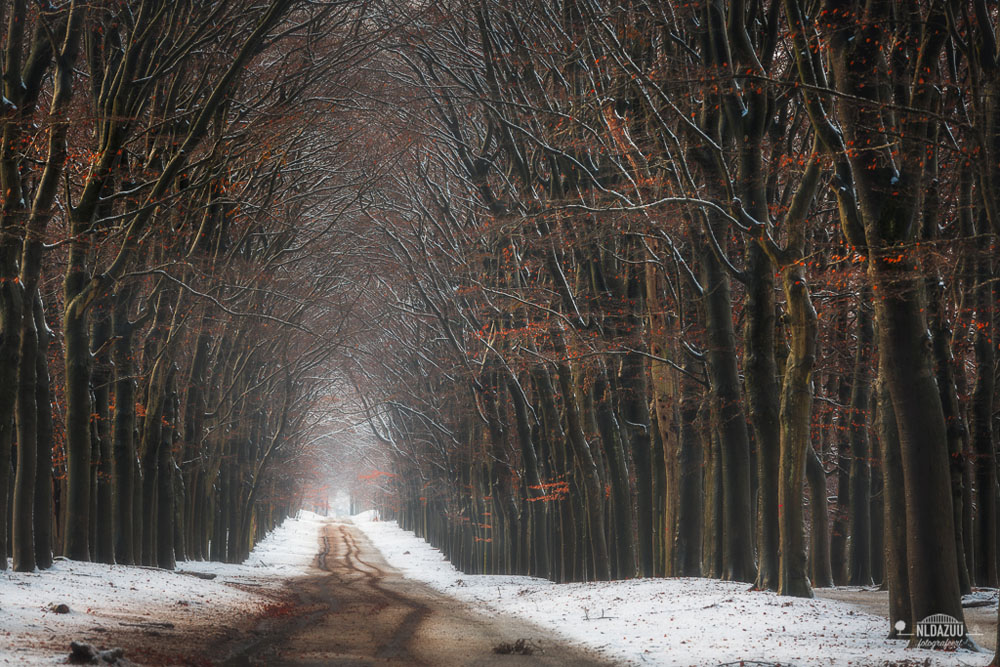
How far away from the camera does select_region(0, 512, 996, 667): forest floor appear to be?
11.4 metres

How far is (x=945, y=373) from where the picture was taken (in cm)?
1650

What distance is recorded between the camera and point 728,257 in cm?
2284

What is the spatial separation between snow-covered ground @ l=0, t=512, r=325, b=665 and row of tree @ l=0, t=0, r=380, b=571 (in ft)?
3.26

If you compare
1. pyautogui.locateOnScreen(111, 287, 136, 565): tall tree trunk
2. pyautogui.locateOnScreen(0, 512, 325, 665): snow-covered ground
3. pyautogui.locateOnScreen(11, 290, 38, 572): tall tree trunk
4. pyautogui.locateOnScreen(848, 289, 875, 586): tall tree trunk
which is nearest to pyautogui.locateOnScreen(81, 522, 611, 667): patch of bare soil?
pyautogui.locateOnScreen(0, 512, 325, 665): snow-covered ground

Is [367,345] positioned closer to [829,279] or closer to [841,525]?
[841,525]

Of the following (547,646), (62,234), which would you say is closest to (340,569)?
(62,234)

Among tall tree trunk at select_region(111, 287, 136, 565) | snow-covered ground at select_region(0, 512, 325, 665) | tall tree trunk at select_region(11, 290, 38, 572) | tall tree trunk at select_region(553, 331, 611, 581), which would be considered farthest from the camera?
tall tree trunk at select_region(553, 331, 611, 581)

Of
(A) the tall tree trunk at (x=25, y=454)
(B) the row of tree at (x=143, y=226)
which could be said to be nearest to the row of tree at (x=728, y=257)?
(B) the row of tree at (x=143, y=226)

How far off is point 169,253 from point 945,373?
1771 cm

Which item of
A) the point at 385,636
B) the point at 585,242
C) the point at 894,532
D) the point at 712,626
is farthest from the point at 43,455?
the point at 894,532

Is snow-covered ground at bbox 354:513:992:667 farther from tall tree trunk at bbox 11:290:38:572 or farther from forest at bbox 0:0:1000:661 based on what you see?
tall tree trunk at bbox 11:290:38:572

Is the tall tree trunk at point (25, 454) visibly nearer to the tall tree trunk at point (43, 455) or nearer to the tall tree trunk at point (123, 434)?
the tall tree trunk at point (43, 455)

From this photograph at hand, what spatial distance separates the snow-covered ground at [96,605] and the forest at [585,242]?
115 cm

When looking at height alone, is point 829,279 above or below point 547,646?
above
